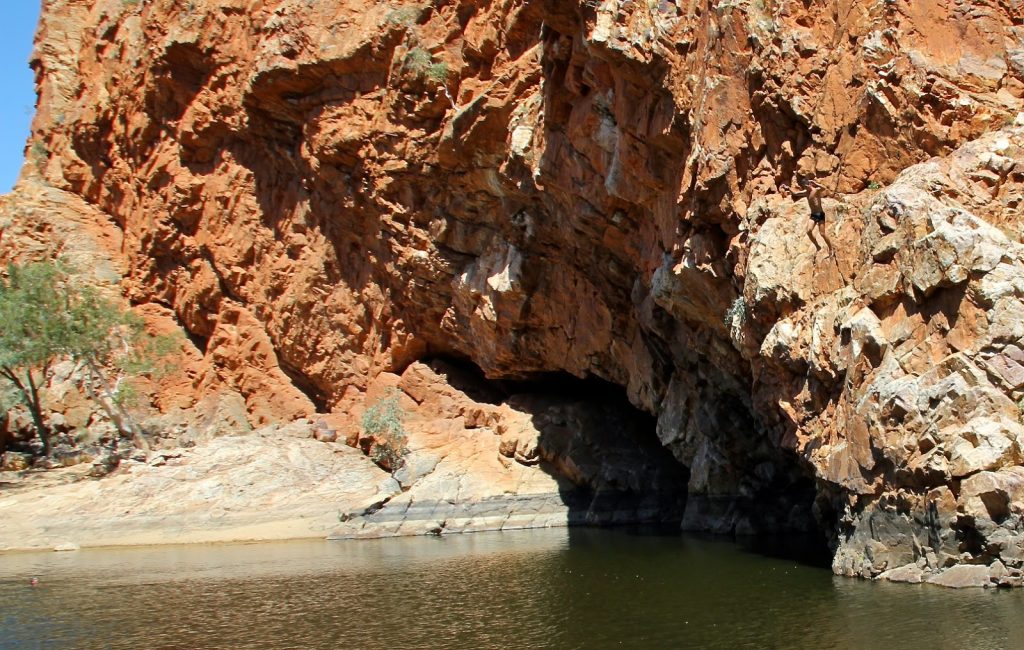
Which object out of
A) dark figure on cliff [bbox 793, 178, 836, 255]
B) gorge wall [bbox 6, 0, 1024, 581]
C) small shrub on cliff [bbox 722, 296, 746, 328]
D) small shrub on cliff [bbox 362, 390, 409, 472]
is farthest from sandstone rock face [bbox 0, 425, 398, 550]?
dark figure on cliff [bbox 793, 178, 836, 255]

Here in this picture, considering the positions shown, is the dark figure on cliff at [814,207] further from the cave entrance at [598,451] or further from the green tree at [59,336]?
the green tree at [59,336]

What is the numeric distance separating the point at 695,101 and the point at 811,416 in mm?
10146

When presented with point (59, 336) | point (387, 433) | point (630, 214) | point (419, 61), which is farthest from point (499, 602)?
point (59, 336)

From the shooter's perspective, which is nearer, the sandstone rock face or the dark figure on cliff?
the dark figure on cliff

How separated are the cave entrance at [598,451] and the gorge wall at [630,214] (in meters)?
2.64

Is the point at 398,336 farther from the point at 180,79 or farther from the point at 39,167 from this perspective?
the point at 39,167

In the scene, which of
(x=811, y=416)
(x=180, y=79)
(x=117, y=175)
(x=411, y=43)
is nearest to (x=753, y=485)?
(x=811, y=416)

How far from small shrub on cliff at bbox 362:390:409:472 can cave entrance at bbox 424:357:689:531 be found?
4018mm

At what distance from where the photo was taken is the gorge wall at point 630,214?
73.8ft

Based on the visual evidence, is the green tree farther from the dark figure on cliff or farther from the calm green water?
the dark figure on cliff

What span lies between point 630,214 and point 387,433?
19.9 m

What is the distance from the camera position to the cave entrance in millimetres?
44531

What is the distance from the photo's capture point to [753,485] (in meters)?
38.4

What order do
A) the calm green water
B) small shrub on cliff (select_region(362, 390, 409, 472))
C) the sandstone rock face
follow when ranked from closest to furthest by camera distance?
the calm green water < the sandstone rock face < small shrub on cliff (select_region(362, 390, 409, 472))
